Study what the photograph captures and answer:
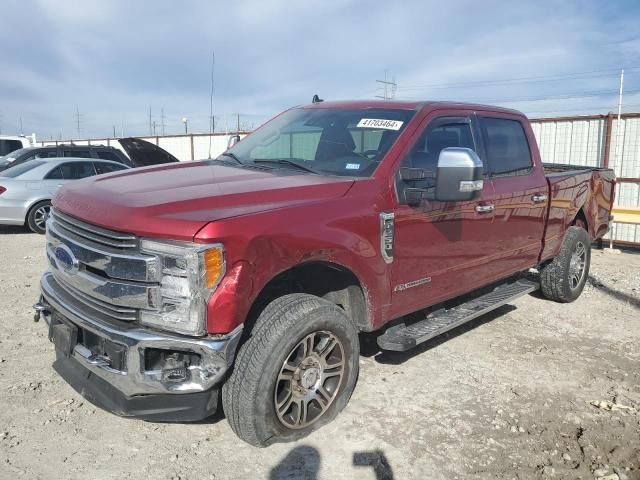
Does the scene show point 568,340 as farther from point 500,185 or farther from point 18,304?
point 18,304

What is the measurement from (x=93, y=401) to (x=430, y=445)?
1929mm

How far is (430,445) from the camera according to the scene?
3188 mm

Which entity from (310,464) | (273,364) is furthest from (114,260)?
(310,464)

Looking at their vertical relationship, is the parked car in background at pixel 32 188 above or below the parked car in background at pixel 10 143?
below

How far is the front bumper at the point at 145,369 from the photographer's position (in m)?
2.62

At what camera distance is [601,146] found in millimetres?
9688

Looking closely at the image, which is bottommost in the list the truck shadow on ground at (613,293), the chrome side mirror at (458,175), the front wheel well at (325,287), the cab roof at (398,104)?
the truck shadow on ground at (613,293)

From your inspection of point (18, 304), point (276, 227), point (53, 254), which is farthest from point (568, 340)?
point (18, 304)

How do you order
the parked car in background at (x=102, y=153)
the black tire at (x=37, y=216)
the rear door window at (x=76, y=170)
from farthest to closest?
the parked car in background at (x=102, y=153)
the rear door window at (x=76, y=170)
the black tire at (x=37, y=216)

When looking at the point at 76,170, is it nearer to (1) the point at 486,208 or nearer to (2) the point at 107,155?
(2) the point at 107,155

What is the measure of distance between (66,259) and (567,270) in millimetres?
5048

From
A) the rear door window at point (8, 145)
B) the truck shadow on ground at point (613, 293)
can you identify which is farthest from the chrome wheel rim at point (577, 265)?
the rear door window at point (8, 145)

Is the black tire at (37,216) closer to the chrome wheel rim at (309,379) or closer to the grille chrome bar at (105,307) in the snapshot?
the grille chrome bar at (105,307)

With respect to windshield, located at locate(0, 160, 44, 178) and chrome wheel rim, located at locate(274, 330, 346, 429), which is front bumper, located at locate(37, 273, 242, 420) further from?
windshield, located at locate(0, 160, 44, 178)
